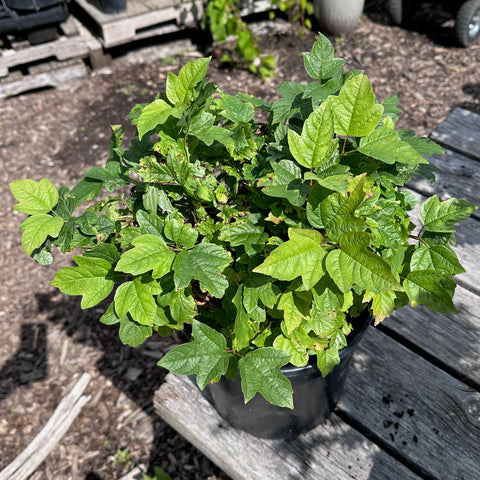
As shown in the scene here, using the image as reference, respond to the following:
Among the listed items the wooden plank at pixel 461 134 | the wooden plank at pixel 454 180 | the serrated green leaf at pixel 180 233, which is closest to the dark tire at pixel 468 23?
the wooden plank at pixel 461 134

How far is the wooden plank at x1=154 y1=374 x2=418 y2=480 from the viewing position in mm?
1479

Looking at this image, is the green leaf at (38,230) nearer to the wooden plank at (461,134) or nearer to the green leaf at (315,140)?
the green leaf at (315,140)

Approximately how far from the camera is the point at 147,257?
1041 millimetres

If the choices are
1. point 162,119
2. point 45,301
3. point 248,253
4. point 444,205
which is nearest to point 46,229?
point 162,119

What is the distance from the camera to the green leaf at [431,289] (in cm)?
113

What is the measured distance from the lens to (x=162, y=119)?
1.11m

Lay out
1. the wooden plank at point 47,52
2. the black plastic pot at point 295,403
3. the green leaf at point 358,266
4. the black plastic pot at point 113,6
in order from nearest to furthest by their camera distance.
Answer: the green leaf at point 358,266
the black plastic pot at point 295,403
the wooden plank at point 47,52
the black plastic pot at point 113,6

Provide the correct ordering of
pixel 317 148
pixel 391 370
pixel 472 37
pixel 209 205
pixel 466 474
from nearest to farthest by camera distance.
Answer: pixel 317 148 → pixel 209 205 → pixel 466 474 → pixel 391 370 → pixel 472 37

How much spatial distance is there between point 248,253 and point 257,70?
10.9 feet

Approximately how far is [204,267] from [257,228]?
0.18 m

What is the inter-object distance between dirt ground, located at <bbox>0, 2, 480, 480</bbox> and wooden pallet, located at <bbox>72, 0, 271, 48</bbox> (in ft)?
0.72

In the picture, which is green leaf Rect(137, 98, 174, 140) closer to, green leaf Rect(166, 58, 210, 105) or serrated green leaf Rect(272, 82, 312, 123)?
green leaf Rect(166, 58, 210, 105)

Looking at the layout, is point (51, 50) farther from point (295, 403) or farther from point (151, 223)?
point (295, 403)

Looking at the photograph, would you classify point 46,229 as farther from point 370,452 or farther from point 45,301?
point 45,301
